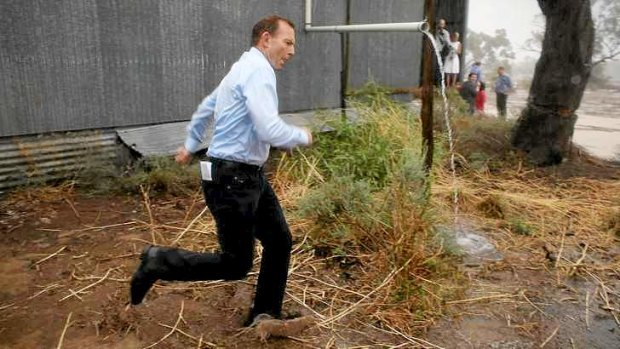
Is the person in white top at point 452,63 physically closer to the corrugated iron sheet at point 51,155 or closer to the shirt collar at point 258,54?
the corrugated iron sheet at point 51,155

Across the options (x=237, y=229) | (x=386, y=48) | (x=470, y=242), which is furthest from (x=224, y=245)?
(x=386, y=48)

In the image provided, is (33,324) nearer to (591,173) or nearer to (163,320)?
(163,320)

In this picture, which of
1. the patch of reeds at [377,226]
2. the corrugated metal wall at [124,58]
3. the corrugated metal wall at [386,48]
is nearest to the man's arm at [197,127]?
the patch of reeds at [377,226]

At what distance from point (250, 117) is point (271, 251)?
0.84 meters

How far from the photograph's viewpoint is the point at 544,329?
3285 millimetres

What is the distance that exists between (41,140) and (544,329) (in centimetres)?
534

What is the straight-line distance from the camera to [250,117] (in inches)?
104

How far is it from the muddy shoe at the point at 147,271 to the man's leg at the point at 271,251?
0.59 metres

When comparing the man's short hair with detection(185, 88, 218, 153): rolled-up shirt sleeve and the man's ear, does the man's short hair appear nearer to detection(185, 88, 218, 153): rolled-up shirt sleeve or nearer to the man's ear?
the man's ear

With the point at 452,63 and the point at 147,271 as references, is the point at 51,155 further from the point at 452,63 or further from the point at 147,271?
the point at 452,63

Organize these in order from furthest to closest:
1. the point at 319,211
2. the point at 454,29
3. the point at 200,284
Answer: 1. the point at 454,29
2. the point at 319,211
3. the point at 200,284

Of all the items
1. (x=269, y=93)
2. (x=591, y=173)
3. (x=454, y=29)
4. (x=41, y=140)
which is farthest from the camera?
(x=454, y=29)

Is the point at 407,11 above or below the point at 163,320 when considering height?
above

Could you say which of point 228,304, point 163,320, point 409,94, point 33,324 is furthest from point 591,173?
point 33,324
